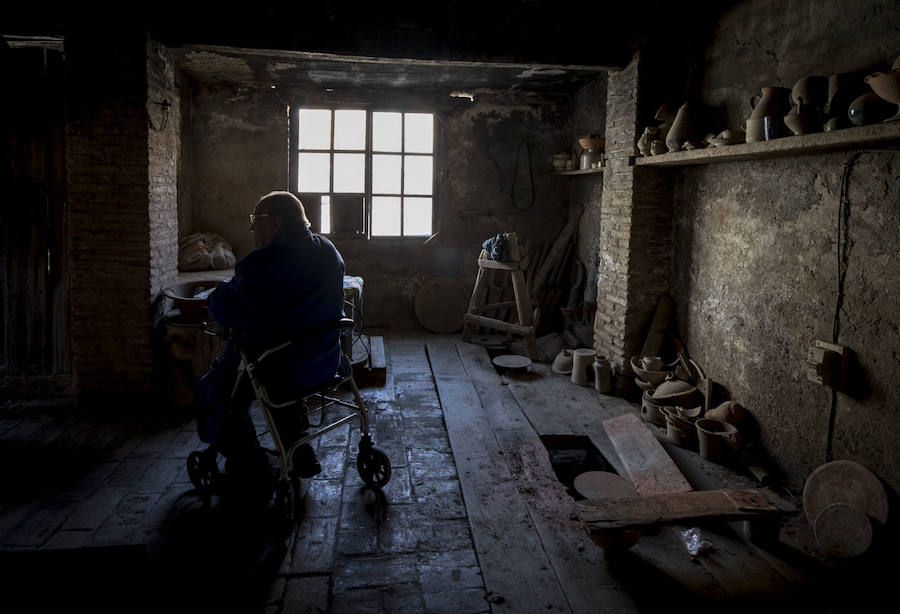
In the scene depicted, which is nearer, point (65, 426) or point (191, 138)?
point (65, 426)

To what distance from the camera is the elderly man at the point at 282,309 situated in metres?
3.46

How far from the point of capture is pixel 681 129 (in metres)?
5.32

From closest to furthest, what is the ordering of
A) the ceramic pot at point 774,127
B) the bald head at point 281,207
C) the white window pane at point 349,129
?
the bald head at point 281,207 → the ceramic pot at point 774,127 → the white window pane at point 349,129

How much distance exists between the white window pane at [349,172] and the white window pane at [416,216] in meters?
0.74

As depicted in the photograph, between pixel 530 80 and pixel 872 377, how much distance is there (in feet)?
19.9

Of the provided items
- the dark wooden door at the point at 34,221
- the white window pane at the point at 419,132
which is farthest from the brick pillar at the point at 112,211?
the white window pane at the point at 419,132

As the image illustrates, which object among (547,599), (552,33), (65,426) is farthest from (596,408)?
(65,426)

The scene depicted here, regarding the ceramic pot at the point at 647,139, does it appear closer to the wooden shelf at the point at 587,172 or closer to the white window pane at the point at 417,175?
the wooden shelf at the point at 587,172

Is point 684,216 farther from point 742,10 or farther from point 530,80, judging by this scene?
point 530,80

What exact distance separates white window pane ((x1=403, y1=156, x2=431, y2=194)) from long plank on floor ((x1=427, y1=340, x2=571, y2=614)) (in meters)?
4.33

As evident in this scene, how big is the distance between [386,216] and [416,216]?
1.52 feet

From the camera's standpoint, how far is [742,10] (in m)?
5.04

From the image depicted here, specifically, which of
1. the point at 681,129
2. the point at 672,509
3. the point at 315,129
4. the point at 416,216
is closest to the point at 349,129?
the point at 315,129

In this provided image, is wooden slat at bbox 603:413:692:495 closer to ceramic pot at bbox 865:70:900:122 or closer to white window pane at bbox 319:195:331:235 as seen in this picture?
ceramic pot at bbox 865:70:900:122
